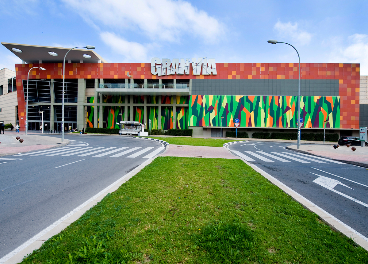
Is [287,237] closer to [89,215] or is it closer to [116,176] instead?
[89,215]

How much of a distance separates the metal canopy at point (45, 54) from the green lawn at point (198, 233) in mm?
41955

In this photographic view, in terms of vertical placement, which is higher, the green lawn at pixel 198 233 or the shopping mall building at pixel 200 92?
the shopping mall building at pixel 200 92

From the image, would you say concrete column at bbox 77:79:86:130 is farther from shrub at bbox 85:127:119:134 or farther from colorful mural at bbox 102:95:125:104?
colorful mural at bbox 102:95:125:104

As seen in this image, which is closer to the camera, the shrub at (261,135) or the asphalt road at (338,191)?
the asphalt road at (338,191)

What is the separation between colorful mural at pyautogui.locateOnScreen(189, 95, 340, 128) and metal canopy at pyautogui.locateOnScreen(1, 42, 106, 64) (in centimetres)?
2251

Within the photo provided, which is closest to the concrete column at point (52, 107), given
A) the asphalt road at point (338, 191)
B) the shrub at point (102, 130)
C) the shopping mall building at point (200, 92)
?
the shopping mall building at point (200, 92)

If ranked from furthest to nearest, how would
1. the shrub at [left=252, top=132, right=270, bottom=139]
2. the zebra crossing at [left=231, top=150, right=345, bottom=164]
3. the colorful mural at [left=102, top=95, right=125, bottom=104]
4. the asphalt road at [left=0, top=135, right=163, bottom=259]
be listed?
the colorful mural at [left=102, top=95, right=125, bottom=104] → the shrub at [left=252, top=132, right=270, bottom=139] → the zebra crossing at [left=231, top=150, right=345, bottom=164] → the asphalt road at [left=0, top=135, right=163, bottom=259]

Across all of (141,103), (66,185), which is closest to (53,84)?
(141,103)

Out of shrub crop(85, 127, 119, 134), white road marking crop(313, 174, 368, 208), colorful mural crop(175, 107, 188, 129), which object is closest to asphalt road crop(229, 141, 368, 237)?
white road marking crop(313, 174, 368, 208)

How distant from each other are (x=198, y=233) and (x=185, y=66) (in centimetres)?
3971

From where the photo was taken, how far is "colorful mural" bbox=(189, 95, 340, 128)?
3828 centimetres

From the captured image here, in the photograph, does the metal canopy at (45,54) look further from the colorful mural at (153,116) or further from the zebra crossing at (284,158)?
the zebra crossing at (284,158)

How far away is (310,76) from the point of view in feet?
128

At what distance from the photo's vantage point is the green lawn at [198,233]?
8.29 feet
